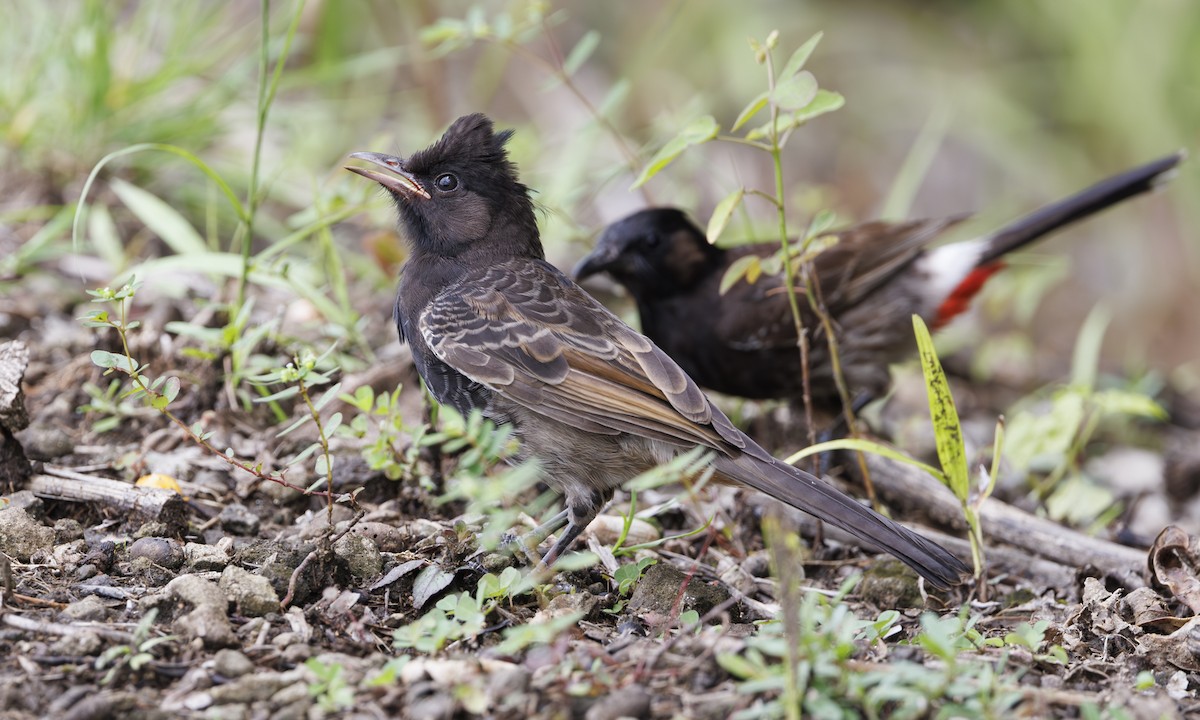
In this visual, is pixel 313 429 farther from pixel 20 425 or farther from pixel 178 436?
pixel 20 425

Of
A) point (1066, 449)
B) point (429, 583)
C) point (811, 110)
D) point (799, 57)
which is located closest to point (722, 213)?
point (811, 110)

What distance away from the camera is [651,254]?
555 centimetres

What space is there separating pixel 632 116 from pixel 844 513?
666 centimetres

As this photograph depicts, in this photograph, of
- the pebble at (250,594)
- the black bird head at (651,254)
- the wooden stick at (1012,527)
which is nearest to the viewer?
the pebble at (250,594)

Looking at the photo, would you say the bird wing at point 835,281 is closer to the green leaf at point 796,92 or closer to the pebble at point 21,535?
the green leaf at point 796,92

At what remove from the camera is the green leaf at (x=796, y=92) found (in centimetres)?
360

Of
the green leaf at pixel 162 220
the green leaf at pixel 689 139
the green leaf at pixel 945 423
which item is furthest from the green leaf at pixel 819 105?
the green leaf at pixel 162 220

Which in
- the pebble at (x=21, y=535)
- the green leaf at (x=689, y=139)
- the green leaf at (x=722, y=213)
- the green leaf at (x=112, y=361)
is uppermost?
the green leaf at (x=689, y=139)

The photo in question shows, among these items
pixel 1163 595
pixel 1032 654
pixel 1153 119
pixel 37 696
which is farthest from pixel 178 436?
pixel 1153 119

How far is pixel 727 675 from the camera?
2.91 metres

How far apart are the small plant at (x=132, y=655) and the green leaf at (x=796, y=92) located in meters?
2.30

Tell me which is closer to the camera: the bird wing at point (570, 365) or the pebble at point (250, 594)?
the pebble at point (250, 594)

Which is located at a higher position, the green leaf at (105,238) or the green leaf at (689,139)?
the green leaf at (689,139)

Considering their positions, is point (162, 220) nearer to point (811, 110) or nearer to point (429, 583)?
point (429, 583)
